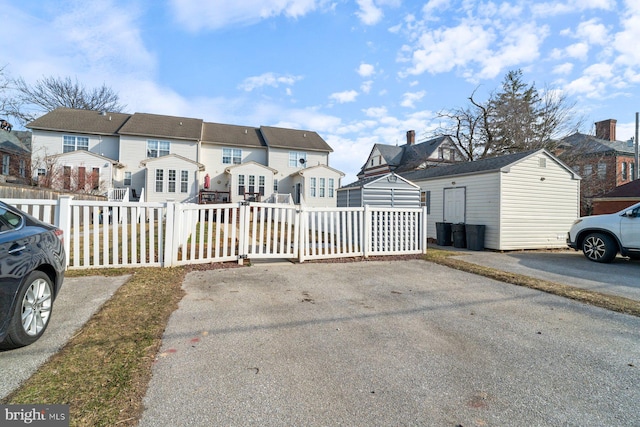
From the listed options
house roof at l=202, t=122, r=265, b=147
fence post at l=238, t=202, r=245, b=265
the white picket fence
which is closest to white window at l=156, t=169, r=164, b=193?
house roof at l=202, t=122, r=265, b=147

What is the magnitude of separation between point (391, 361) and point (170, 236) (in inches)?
203

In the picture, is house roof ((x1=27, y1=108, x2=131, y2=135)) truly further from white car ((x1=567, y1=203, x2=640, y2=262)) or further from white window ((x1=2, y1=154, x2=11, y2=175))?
white car ((x1=567, y1=203, x2=640, y2=262))

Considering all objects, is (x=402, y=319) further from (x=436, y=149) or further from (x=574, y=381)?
(x=436, y=149)

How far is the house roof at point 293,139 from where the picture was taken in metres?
27.9

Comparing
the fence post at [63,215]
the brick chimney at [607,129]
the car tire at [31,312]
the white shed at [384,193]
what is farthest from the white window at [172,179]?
the brick chimney at [607,129]

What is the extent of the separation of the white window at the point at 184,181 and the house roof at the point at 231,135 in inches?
163

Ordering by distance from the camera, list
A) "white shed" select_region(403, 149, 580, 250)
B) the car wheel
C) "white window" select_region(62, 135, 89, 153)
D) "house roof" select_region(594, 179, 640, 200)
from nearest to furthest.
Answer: the car wheel
"white shed" select_region(403, 149, 580, 250)
"house roof" select_region(594, 179, 640, 200)
"white window" select_region(62, 135, 89, 153)

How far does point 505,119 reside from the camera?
23.3 metres

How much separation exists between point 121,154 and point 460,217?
76.8 ft

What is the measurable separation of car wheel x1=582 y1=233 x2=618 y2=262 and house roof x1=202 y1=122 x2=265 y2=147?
23.6 meters

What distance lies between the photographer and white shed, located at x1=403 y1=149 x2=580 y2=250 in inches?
437

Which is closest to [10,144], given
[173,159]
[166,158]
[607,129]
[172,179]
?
[166,158]

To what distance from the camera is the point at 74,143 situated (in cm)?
2348

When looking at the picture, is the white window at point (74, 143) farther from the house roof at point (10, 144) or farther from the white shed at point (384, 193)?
the white shed at point (384, 193)
